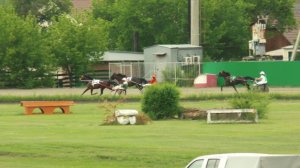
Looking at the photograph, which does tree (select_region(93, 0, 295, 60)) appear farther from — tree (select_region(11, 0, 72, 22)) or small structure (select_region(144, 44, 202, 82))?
tree (select_region(11, 0, 72, 22))

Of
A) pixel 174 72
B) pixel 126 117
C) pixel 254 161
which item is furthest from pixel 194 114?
pixel 174 72

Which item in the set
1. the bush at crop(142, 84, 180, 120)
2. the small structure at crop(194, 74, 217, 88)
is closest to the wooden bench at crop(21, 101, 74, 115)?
the bush at crop(142, 84, 180, 120)

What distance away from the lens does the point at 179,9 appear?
9769cm

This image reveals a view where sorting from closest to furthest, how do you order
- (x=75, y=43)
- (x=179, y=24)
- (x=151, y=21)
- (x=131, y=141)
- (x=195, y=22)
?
(x=131, y=141) < (x=75, y=43) < (x=195, y=22) < (x=151, y=21) < (x=179, y=24)

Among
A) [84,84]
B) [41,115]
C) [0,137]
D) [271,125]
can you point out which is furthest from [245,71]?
[0,137]

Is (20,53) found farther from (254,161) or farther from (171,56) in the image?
(254,161)

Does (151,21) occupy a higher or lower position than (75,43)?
higher

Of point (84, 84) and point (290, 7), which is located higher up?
point (290, 7)

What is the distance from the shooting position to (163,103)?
43.5 m

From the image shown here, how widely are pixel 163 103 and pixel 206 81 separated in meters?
37.6

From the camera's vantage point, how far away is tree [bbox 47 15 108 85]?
87500mm

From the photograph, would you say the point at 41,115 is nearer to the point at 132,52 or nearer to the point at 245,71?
the point at 245,71

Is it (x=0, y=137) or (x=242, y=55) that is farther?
(x=242, y=55)

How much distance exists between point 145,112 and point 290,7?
66532mm
